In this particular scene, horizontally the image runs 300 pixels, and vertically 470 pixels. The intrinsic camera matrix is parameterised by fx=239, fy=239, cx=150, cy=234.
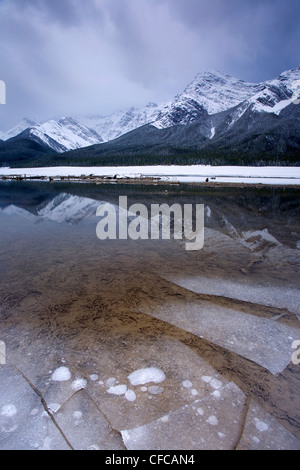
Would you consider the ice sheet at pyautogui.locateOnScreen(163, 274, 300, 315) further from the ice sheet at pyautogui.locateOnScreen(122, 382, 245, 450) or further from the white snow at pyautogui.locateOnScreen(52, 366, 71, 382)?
the white snow at pyautogui.locateOnScreen(52, 366, 71, 382)

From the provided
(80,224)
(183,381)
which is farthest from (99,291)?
(80,224)

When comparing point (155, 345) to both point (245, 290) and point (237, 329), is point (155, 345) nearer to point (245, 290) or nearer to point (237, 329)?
point (237, 329)

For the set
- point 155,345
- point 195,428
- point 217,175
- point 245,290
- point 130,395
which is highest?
point 217,175

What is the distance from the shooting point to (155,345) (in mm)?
3660

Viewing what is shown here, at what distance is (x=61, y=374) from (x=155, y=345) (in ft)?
4.46

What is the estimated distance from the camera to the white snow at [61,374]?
303 centimetres

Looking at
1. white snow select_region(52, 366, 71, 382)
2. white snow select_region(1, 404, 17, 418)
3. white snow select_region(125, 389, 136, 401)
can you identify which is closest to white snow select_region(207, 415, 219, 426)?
white snow select_region(125, 389, 136, 401)

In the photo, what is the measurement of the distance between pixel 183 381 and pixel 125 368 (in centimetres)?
78

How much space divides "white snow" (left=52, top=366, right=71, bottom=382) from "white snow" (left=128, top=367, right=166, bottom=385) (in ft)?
2.64

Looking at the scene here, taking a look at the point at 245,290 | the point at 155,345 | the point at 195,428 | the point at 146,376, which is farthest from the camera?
the point at 245,290

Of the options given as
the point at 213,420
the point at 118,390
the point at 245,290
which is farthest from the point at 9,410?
the point at 245,290

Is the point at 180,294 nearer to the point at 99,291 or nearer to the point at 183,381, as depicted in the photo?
the point at 99,291

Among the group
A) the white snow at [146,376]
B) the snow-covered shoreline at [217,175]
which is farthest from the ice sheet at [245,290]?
the snow-covered shoreline at [217,175]
